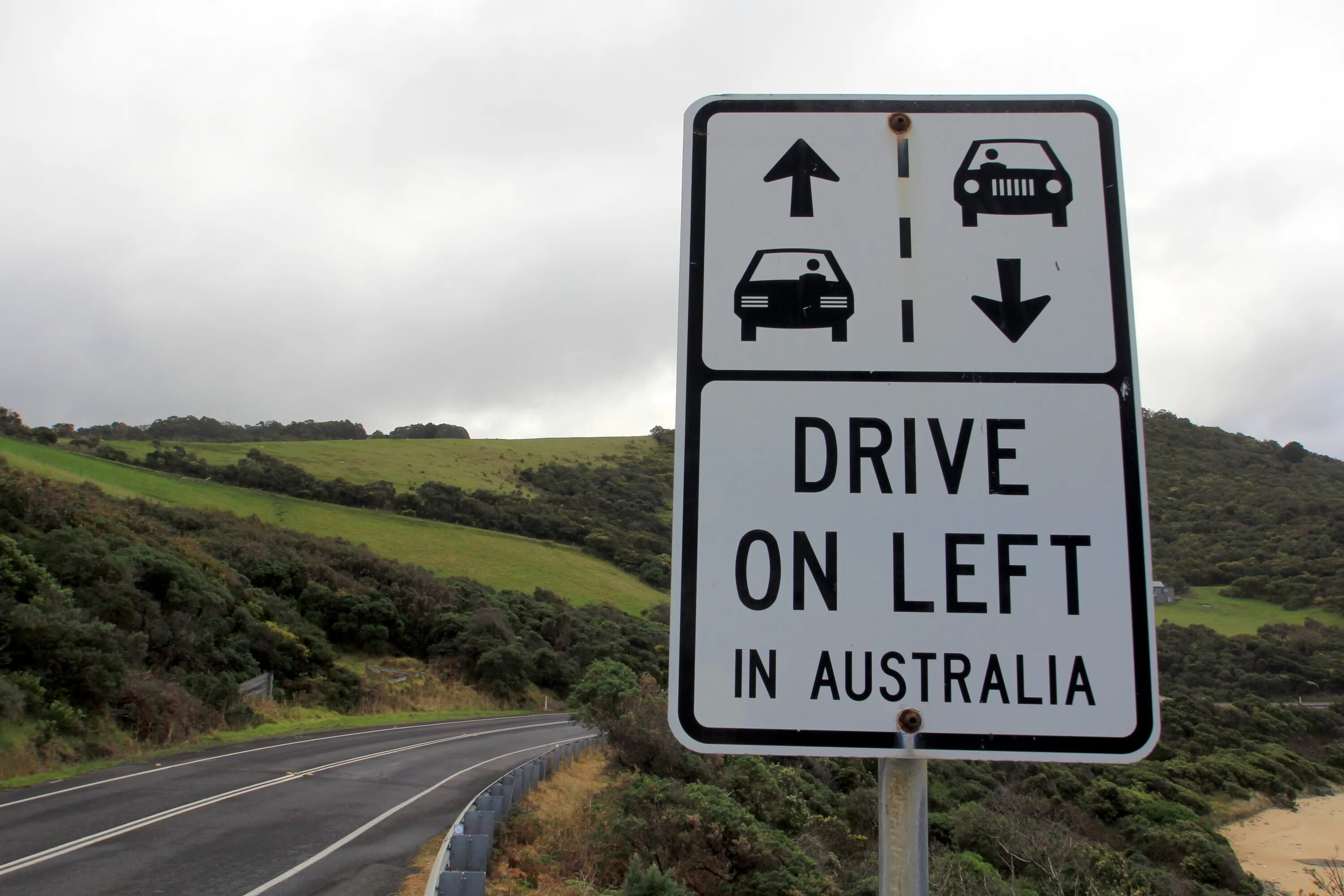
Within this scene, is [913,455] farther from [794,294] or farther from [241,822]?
[241,822]

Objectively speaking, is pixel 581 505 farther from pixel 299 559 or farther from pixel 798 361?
pixel 798 361

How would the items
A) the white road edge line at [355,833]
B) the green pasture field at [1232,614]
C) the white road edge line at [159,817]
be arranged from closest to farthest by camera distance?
1. the white road edge line at [355,833]
2. the white road edge line at [159,817]
3. the green pasture field at [1232,614]

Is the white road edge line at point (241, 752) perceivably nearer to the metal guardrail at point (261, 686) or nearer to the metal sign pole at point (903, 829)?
the metal guardrail at point (261, 686)

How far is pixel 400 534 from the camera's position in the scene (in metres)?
54.0

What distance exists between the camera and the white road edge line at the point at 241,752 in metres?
13.3

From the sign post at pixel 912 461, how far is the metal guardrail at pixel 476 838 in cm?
732

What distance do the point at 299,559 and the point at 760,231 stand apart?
38.5m

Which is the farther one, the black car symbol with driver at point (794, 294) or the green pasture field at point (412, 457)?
the green pasture field at point (412, 457)

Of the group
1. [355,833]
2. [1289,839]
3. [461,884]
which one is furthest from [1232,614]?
[461,884]

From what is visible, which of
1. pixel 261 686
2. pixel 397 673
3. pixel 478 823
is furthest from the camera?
pixel 397 673

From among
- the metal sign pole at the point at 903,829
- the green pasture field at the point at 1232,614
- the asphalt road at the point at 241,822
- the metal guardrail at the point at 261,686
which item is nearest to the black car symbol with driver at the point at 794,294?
the metal sign pole at the point at 903,829

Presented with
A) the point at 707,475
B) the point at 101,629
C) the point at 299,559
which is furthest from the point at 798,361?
the point at 299,559

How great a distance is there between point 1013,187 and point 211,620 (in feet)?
90.3

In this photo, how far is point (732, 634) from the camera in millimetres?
1435
